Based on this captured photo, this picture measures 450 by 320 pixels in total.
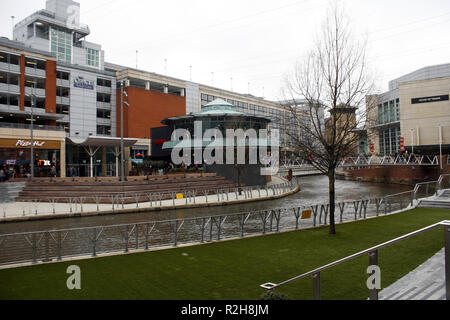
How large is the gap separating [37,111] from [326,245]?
159 feet

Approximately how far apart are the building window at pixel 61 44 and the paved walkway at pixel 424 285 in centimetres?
9104

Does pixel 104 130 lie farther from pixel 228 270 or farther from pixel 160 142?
pixel 228 270

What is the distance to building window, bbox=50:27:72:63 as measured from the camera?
8145 centimetres

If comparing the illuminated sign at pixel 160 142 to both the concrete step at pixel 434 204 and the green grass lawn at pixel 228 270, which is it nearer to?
the concrete step at pixel 434 204

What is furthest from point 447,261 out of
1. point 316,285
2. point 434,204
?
point 434,204

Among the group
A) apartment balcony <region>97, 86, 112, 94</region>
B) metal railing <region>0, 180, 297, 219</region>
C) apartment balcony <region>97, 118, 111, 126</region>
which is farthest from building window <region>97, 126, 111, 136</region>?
metal railing <region>0, 180, 297, 219</region>

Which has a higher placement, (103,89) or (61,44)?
(61,44)

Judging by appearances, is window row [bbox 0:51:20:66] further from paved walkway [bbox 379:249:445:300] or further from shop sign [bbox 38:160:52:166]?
paved walkway [bbox 379:249:445:300]

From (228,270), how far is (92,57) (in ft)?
317

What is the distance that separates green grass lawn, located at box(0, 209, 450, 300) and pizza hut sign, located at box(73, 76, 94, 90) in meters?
51.5

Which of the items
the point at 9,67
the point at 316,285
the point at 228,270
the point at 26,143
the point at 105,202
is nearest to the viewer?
the point at 316,285

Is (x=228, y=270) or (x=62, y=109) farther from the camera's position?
(x=62, y=109)

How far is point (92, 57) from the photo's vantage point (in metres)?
92.3

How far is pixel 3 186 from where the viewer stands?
103 feet
